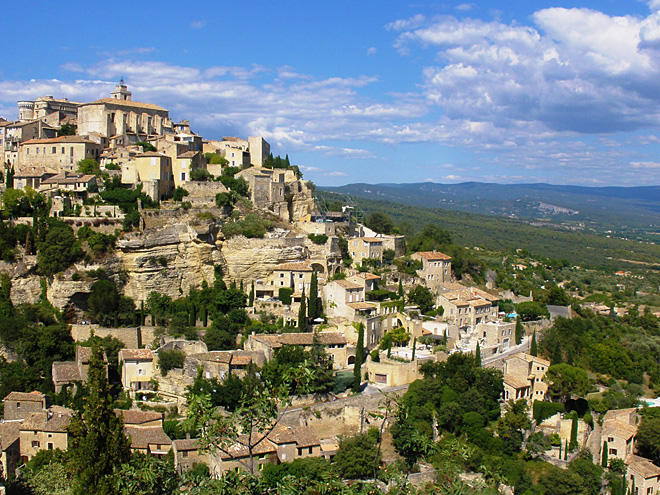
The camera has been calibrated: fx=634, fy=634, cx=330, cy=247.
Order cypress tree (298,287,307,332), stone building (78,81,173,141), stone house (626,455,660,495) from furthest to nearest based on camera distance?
stone building (78,81,173,141)
cypress tree (298,287,307,332)
stone house (626,455,660,495)

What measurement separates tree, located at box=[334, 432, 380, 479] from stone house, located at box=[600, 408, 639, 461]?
13.5 meters

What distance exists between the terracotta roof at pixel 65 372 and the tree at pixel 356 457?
1481 cm

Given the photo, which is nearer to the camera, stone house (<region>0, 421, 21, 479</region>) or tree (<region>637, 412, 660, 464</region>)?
stone house (<region>0, 421, 21, 479</region>)

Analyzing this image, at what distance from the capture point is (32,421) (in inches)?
1174

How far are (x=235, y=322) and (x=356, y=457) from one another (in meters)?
12.7

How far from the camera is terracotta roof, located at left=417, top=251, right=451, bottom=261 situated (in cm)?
4762

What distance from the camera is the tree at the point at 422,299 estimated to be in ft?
142

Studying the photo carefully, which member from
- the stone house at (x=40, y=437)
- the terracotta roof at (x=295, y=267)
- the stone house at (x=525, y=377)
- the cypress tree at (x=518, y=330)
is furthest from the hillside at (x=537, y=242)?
the stone house at (x=40, y=437)

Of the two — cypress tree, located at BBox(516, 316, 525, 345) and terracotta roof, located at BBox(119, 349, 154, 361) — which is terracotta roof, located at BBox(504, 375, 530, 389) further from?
terracotta roof, located at BBox(119, 349, 154, 361)

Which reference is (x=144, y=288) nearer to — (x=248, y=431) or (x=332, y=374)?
(x=332, y=374)

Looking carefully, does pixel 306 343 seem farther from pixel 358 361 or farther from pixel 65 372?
pixel 65 372

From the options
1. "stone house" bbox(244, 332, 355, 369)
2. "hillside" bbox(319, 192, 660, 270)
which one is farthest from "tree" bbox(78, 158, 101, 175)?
"hillside" bbox(319, 192, 660, 270)

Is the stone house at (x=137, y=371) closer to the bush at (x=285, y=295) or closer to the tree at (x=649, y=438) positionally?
the bush at (x=285, y=295)

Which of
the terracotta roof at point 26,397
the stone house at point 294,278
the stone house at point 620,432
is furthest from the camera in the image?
the stone house at point 294,278
